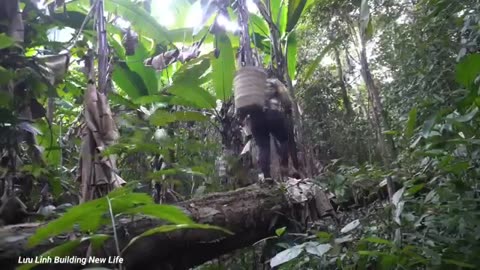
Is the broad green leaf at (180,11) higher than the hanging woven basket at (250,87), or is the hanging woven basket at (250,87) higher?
the broad green leaf at (180,11)

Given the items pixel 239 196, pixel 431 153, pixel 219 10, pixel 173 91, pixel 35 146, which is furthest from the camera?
pixel 173 91

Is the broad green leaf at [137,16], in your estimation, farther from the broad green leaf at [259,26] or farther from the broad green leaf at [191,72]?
the broad green leaf at [259,26]

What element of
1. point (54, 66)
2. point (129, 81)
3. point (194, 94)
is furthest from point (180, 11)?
point (54, 66)

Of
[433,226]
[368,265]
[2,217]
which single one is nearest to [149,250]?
[2,217]

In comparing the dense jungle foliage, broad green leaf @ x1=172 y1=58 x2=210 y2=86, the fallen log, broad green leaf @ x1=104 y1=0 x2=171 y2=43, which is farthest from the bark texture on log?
broad green leaf @ x1=104 y1=0 x2=171 y2=43

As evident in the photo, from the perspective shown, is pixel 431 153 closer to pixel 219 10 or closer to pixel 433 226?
pixel 433 226

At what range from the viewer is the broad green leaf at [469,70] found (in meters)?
1.13

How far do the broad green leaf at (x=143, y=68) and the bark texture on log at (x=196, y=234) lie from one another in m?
1.60

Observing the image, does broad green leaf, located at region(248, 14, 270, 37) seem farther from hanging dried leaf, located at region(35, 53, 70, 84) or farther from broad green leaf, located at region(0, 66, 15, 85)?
broad green leaf, located at region(0, 66, 15, 85)

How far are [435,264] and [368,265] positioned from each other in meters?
0.35

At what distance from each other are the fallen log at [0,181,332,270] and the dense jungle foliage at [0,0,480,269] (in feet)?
0.40

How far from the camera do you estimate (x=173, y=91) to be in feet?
9.20

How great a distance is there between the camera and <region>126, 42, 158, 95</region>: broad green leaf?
3.33m

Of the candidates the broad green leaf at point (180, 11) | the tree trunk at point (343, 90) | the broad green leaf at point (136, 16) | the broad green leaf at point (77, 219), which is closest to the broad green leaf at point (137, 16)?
the broad green leaf at point (136, 16)
